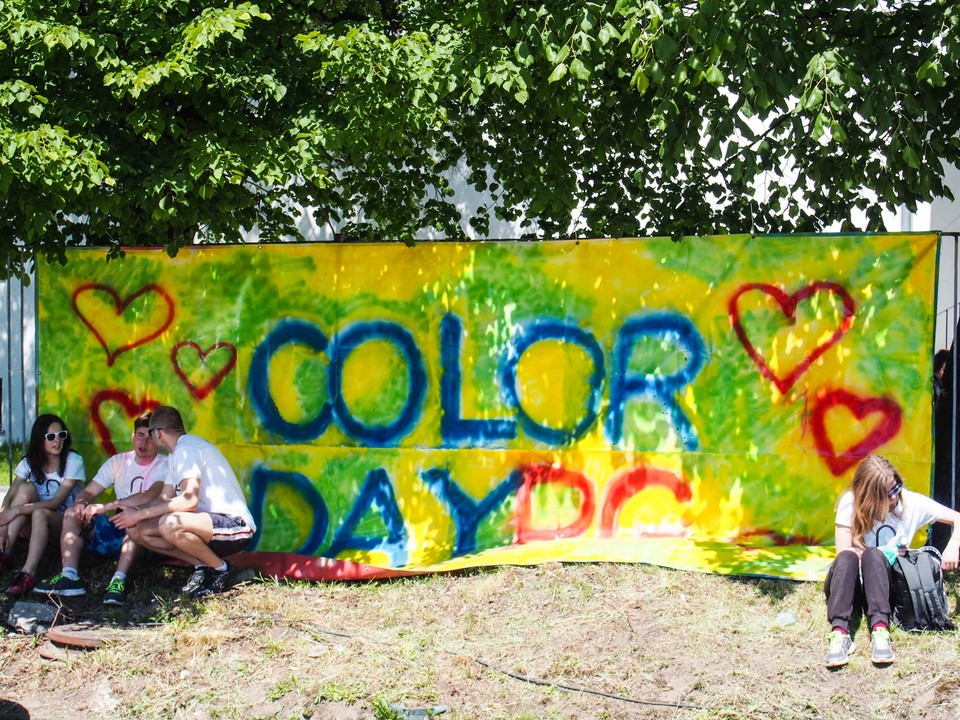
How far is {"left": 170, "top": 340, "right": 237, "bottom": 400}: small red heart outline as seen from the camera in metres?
7.31

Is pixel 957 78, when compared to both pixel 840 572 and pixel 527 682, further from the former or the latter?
pixel 527 682

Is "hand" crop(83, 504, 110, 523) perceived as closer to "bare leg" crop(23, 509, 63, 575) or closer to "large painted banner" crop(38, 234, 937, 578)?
"bare leg" crop(23, 509, 63, 575)

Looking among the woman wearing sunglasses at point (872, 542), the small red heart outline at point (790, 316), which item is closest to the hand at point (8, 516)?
the small red heart outline at point (790, 316)

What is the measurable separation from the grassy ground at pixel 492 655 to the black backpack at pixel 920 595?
8 centimetres

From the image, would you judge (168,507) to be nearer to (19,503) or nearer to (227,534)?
(227,534)

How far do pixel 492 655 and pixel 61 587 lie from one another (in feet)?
9.01

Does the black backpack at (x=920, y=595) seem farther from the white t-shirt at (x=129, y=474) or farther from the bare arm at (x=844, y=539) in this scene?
the white t-shirt at (x=129, y=474)

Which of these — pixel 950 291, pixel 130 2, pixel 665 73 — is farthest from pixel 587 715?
pixel 950 291

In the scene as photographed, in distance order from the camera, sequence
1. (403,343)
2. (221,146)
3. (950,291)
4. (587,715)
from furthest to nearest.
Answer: (950,291) → (403,343) → (221,146) → (587,715)

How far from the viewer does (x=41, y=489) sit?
277 inches

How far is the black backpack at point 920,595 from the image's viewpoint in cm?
550

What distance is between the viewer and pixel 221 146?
642cm

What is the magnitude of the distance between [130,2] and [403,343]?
2.60m

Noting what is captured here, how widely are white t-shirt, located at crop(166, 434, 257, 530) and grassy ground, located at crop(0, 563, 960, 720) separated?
49 cm
